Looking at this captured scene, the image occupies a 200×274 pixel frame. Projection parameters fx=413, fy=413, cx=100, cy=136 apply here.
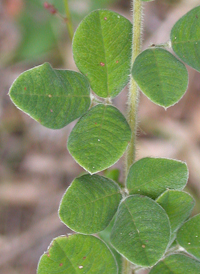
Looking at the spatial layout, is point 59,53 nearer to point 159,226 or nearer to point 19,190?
point 19,190

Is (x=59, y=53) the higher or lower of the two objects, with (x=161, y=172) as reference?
lower

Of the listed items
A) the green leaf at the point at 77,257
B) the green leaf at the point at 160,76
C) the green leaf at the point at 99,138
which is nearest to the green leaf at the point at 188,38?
the green leaf at the point at 160,76

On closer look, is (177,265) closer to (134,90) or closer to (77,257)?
(77,257)

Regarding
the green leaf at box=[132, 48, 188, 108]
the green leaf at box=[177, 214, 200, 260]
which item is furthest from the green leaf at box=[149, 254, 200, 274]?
the green leaf at box=[132, 48, 188, 108]

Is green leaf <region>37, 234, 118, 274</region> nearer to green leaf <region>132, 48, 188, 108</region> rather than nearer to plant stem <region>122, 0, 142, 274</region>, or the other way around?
plant stem <region>122, 0, 142, 274</region>

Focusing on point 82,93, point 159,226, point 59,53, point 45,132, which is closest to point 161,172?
point 159,226

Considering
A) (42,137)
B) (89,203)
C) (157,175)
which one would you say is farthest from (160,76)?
(42,137)
